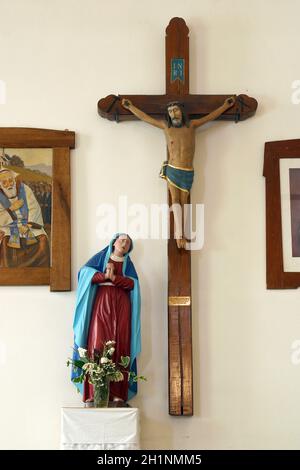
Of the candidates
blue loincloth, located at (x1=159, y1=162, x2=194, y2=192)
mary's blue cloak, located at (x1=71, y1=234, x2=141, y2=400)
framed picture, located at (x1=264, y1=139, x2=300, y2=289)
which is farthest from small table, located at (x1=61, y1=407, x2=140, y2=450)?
blue loincloth, located at (x1=159, y1=162, x2=194, y2=192)

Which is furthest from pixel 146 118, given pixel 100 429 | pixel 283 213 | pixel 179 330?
pixel 100 429

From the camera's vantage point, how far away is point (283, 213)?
5340mm

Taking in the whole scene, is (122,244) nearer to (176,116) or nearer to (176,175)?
(176,175)

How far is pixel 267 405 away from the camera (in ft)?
16.9

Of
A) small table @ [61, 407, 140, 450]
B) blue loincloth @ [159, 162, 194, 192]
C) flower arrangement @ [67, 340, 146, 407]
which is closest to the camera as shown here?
small table @ [61, 407, 140, 450]

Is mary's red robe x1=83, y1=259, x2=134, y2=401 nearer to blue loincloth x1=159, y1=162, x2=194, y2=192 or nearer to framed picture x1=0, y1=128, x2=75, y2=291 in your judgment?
framed picture x1=0, y1=128, x2=75, y2=291

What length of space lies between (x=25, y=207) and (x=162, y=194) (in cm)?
86

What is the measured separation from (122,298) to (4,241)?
84cm

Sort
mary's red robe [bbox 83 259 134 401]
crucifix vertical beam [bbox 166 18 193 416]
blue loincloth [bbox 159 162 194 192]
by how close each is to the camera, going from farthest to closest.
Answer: blue loincloth [bbox 159 162 194 192] → crucifix vertical beam [bbox 166 18 193 416] → mary's red robe [bbox 83 259 134 401]

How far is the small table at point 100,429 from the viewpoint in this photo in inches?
181

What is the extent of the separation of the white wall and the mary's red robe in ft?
0.82

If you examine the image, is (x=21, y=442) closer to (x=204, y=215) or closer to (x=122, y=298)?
(x=122, y=298)

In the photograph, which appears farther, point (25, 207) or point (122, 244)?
point (25, 207)

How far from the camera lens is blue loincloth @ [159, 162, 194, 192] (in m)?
5.20
